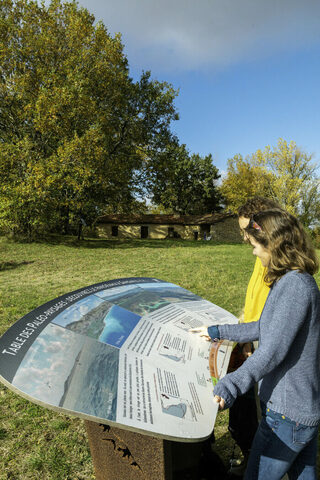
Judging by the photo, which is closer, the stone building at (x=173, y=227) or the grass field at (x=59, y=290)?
the grass field at (x=59, y=290)

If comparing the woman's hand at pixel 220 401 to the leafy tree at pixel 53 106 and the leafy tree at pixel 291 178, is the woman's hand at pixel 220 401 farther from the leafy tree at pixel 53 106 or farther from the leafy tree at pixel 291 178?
the leafy tree at pixel 291 178

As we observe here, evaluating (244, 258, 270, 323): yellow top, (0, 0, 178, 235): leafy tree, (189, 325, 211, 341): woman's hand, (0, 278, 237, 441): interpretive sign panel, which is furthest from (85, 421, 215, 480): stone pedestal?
(0, 0, 178, 235): leafy tree

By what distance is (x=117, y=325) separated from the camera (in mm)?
2117

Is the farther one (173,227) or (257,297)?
(173,227)

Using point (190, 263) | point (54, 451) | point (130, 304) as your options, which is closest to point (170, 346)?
point (130, 304)

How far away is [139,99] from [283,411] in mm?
24653

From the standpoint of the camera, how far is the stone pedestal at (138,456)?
5.66 ft

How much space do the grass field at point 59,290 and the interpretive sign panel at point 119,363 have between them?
5.68ft

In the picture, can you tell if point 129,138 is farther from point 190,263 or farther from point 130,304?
point 130,304

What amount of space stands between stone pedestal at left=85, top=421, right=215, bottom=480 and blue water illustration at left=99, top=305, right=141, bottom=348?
53 cm

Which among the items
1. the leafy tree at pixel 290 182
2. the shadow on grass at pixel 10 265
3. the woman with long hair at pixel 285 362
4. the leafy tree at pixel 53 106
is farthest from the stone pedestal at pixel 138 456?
the leafy tree at pixel 290 182

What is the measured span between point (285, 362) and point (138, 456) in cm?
100

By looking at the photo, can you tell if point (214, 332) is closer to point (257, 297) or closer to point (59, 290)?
point (257, 297)

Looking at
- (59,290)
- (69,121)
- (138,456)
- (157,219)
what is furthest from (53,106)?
Result: (157,219)
